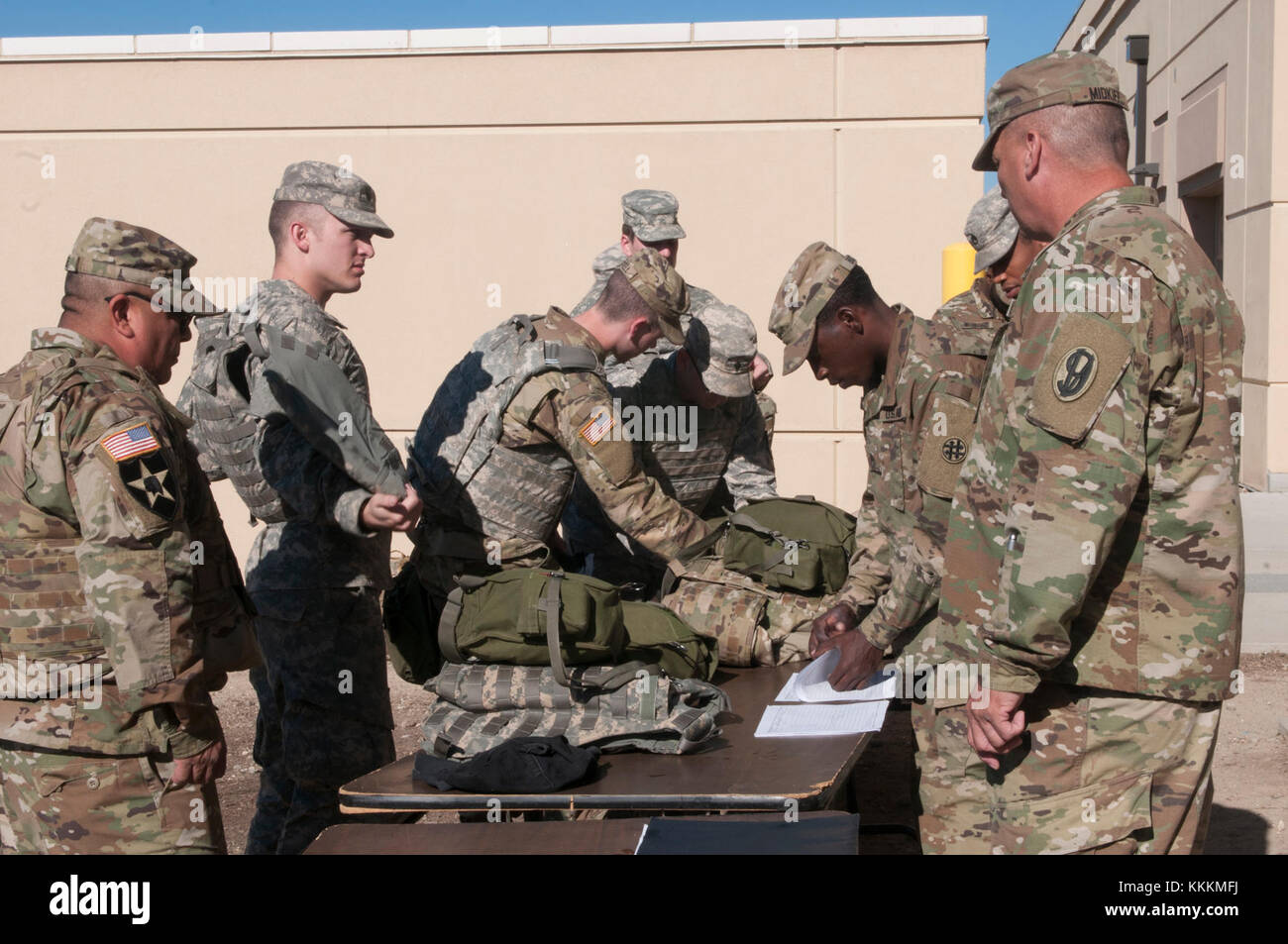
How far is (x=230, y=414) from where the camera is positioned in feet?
10.5

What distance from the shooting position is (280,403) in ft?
9.63

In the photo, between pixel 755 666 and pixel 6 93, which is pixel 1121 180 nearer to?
pixel 755 666

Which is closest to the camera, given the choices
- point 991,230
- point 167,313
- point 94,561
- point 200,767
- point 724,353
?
point 94,561

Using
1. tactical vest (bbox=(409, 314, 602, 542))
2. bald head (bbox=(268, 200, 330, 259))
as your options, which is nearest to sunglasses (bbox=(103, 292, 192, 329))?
bald head (bbox=(268, 200, 330, 259))

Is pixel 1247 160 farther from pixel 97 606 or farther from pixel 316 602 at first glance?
pixel 97 606

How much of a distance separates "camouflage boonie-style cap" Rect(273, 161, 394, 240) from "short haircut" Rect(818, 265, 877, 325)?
130 cm

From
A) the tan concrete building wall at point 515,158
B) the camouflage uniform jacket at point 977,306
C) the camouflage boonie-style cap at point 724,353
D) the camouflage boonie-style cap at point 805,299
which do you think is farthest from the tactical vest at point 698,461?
the tan concrete building wall at point 515,158

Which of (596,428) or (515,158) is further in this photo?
(515,158)

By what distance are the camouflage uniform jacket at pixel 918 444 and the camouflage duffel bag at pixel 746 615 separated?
0.36 meters

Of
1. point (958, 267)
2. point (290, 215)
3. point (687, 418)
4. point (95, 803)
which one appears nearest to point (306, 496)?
point (290, 215)

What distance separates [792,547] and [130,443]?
1888 millimetres

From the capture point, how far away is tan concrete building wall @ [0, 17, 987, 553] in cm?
645
